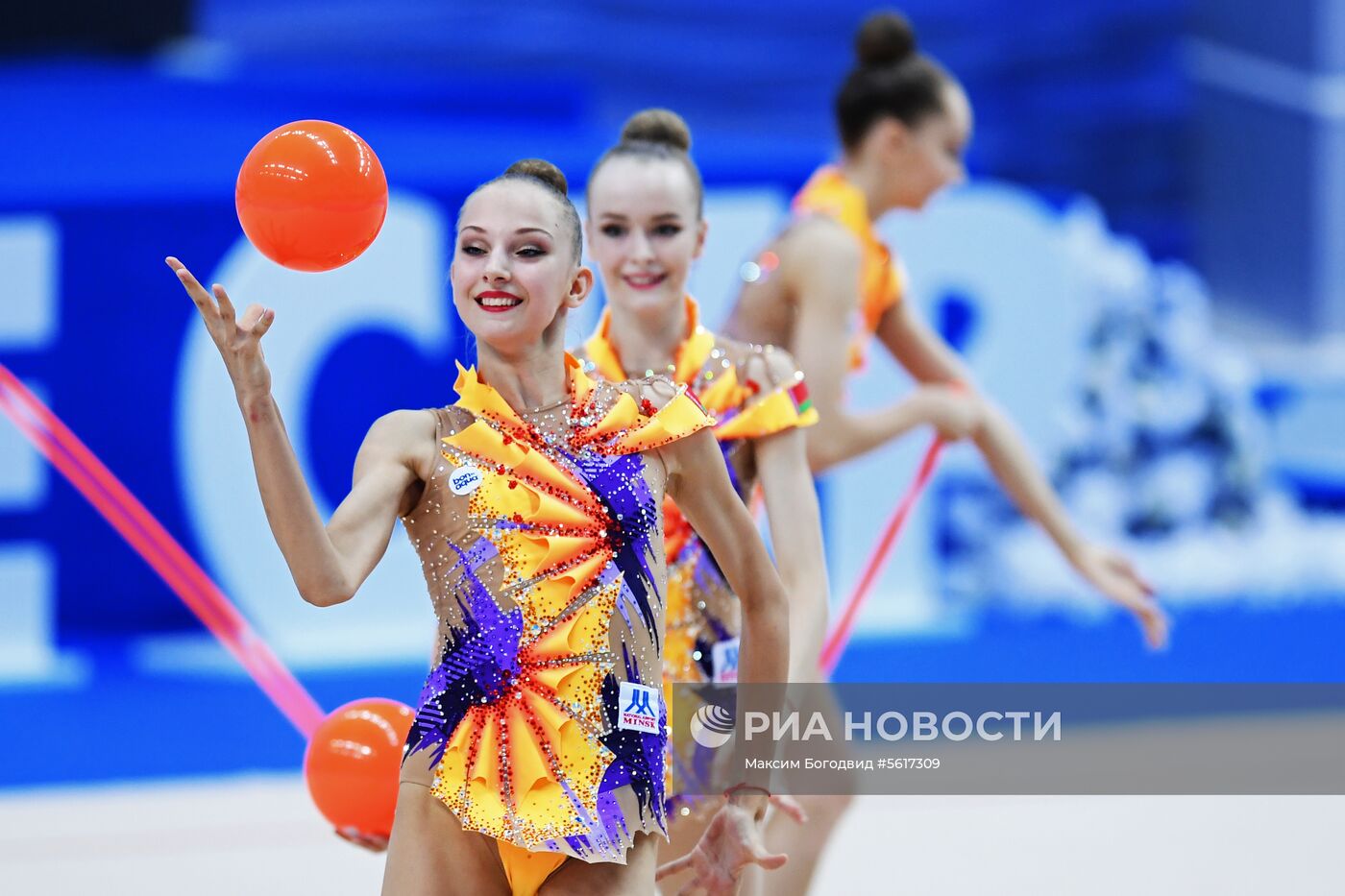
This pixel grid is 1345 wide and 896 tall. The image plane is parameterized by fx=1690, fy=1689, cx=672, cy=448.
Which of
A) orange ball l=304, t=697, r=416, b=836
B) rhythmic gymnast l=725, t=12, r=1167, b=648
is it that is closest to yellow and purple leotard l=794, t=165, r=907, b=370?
rhythmic gymnast l=725, t=12, r=1167, b=648

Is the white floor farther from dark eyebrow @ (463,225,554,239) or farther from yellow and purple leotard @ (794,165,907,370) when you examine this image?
dark eyebrow @ (463,225,554,239)

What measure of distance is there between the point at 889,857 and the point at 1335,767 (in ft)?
6.54

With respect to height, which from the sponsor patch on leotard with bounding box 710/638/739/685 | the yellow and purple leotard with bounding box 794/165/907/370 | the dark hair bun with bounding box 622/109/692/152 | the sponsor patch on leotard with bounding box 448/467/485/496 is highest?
the yellow and purple leotard with bounding box 794/165/907/370

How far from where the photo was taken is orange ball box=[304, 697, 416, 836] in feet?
9.12

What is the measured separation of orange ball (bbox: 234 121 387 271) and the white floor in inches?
100

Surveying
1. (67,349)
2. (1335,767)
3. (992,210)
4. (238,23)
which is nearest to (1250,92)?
(992,210)

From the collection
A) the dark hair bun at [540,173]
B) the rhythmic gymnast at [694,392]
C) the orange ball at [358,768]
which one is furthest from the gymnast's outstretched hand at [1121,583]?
the dark hair bun at [540,173]

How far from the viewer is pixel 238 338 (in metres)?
1.89

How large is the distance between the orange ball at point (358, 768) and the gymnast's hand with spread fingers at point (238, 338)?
1.05 metres

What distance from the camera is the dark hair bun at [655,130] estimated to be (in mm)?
3172

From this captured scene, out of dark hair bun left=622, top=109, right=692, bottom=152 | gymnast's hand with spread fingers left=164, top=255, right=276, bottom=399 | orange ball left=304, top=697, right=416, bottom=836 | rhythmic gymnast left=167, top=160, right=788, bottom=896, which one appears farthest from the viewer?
dark hair bun left=622, top=109, right=692, bottom=152

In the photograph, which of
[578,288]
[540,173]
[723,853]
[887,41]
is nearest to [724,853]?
[723,853]

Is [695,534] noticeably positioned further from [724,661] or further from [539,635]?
[539,635]

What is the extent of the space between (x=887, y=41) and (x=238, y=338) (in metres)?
2.65
